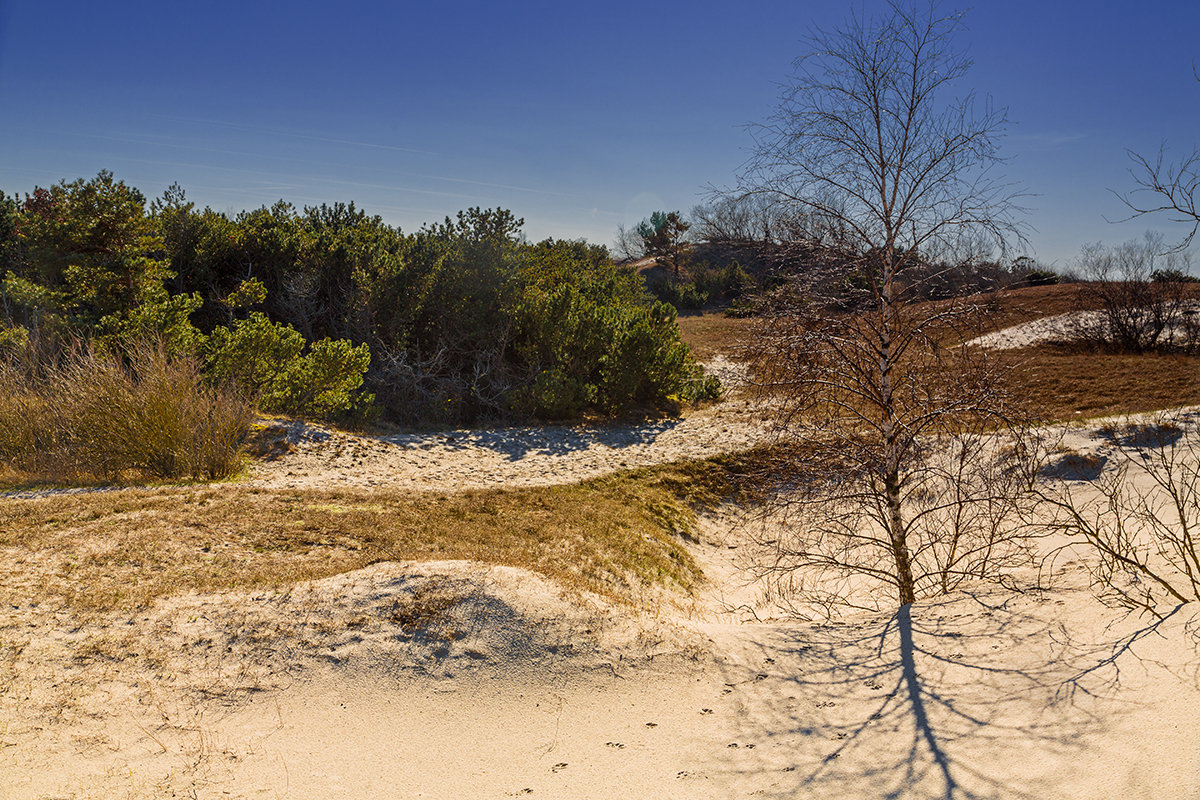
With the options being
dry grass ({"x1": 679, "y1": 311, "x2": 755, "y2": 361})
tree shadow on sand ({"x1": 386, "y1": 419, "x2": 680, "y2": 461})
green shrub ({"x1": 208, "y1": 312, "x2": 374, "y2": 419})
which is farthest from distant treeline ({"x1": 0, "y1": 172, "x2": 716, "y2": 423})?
dry grass ({"x1": 679, "y1": 311, "x2": 755, "y2": 361})

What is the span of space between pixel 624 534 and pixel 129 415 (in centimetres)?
A: 637

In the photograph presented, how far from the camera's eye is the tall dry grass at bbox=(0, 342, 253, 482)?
7793mm

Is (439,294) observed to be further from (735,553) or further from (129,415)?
(735,553)

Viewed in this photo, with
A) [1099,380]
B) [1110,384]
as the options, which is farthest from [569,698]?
[1099,380]

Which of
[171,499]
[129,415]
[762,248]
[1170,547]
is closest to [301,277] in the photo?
[129,415]

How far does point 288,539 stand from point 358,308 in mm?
10256

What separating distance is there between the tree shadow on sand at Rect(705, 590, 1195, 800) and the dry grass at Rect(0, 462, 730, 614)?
6.85 ft

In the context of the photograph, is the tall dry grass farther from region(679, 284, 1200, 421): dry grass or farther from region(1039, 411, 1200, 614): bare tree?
region(1039, 411, 1200, 614): bare tree

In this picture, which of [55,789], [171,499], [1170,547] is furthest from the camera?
[171,499]

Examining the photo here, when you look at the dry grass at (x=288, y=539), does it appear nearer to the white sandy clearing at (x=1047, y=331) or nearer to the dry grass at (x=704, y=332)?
the dry grass at (x=704, y=332)

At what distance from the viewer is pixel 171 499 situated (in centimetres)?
659

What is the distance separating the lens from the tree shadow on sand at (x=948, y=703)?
11.0 feet

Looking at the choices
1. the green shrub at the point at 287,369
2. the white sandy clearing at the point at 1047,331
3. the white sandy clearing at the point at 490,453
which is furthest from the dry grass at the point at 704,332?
the green shrub at the point at 287,369

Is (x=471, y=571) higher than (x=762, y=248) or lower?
lower
